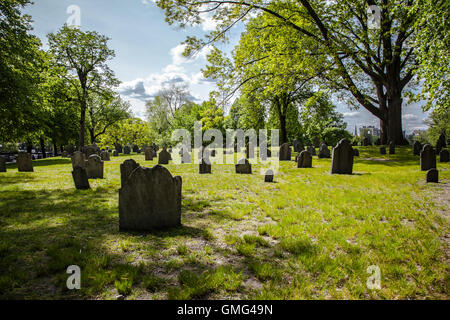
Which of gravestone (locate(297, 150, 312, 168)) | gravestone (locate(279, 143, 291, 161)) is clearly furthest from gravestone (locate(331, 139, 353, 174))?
gravestone (locate(279, 143, 291, 161))

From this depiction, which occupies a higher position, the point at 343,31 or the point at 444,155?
the point at 343,31

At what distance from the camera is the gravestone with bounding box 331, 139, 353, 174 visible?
449 inches

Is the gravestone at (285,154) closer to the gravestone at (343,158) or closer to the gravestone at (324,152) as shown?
the gravestone at (324,152)

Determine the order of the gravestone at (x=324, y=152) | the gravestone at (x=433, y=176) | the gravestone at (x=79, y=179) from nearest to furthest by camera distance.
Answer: the gravestone at (x=79, y=179), the gravestone at (x=433, y=176), the gravestone at (x=324, y=152)

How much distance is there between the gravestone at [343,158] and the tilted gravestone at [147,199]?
31.9ft

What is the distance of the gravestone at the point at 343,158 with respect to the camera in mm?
11406

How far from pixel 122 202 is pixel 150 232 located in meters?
0.76

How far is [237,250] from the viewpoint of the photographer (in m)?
3.55

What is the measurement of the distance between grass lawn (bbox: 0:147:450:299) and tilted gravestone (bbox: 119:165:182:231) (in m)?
0.29

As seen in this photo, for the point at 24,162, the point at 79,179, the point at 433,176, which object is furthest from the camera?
the point at 24,162

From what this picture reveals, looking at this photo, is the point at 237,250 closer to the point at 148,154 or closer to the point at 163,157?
the point at 163,157

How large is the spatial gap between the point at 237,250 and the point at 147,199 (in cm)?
193

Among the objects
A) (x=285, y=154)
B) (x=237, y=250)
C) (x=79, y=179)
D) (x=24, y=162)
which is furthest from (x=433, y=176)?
(x=24, y=162)

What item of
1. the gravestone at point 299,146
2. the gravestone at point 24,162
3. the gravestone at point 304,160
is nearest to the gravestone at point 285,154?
the gravestone at point 304,160
